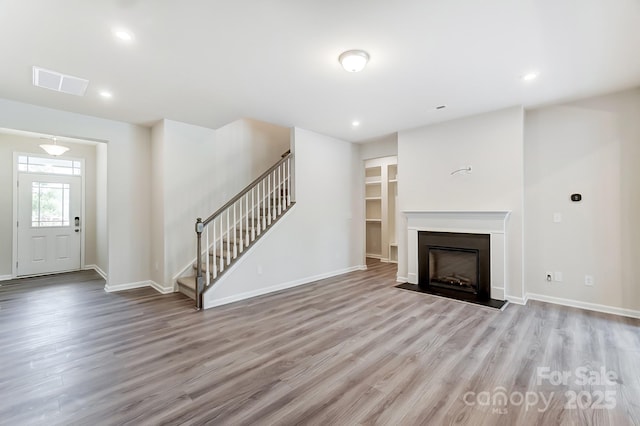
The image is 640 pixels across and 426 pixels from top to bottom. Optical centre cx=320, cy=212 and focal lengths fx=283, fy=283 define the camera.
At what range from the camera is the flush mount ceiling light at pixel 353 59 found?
8.63 feet

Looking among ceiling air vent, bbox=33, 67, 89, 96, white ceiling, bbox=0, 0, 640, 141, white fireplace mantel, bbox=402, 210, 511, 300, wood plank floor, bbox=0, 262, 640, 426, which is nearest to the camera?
wood plank floor, bbox=0, 262, 640, 426

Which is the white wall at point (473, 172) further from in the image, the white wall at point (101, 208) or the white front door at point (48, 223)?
the white front door at point (48, 223)

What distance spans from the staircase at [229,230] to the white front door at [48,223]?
11.6 ft

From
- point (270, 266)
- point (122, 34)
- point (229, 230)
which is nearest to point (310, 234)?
point (270, 266)

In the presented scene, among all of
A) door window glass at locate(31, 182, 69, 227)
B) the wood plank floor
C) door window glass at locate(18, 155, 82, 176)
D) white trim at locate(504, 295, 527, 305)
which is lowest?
the wood plank floor

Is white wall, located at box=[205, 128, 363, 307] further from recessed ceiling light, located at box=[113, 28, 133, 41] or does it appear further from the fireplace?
recessed ceiling light, located at box=[113, 28, 133, 41]

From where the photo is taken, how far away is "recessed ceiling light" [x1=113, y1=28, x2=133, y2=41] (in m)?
2.30

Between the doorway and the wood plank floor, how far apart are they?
2208 millimetres

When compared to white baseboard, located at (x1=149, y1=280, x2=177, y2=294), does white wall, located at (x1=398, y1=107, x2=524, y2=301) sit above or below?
above

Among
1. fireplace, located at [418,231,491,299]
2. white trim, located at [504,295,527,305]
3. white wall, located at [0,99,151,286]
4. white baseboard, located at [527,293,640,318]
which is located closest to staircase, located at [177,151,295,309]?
white wall, located at [0,99,151,286]

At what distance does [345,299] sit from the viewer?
163 inches

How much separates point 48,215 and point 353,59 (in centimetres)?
694

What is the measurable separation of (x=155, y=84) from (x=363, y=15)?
97.7 inches

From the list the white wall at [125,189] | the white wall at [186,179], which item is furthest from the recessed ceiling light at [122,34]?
the white wall at [125,189]
